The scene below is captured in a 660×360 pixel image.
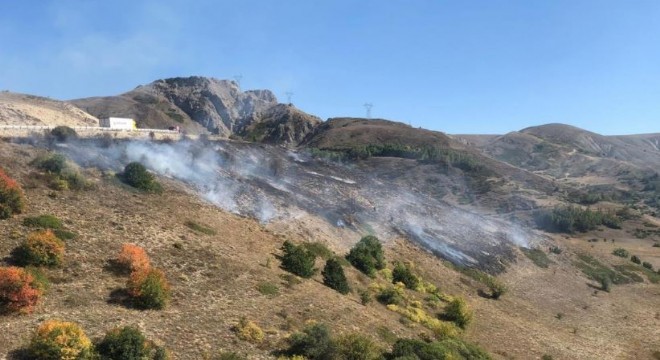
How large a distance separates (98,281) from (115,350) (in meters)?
6.81

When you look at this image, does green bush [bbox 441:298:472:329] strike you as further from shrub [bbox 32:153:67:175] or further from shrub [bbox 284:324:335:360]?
shrub [bbox 32:153:67:175]

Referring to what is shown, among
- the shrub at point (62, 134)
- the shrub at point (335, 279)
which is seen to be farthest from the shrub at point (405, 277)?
the shrub at point (62, 134)

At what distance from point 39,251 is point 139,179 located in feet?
50.9

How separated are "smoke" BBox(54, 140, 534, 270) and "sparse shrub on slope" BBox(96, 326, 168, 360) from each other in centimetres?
2329

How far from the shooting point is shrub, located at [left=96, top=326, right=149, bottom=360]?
16328mm

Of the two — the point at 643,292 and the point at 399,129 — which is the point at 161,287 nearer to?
the point at 643,292

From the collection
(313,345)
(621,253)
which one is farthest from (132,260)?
(621,253)

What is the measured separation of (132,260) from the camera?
23.8 m

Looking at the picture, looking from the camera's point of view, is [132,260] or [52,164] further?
[52,164]

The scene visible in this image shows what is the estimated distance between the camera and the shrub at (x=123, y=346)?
1633cm

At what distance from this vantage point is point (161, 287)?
2159 centimetres

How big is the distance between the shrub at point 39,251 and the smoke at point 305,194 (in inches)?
717

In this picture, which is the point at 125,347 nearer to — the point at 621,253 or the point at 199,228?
the point at 199,228

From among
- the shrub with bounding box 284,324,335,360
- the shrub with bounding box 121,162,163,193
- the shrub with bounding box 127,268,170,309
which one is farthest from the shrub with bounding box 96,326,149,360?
the shrub with bounding box 121,162,163,193
